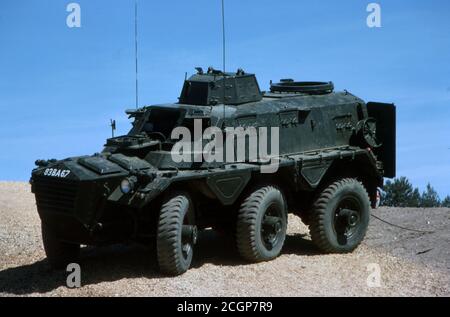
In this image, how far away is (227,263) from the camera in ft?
41.9

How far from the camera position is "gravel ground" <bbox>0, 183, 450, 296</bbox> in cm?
1145

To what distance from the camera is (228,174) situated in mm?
12219

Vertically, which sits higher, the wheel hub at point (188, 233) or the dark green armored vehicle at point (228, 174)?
the dark green armored vehicle at point (228, 174)

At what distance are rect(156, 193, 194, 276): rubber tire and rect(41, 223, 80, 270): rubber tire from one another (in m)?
1.65

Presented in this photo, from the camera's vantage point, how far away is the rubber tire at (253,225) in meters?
12.5

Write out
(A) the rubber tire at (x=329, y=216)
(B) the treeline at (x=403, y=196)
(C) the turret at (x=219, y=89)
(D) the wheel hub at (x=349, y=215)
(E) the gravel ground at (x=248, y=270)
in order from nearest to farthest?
(E) the gravel ground at (x=248, y=270) < (C) the turret at (x=219, y=89) < (A) the rubber tire at (x=329, y=216) < (D) the wheel hub at (x=349, y=215) < (B) the treeline at (x=403, y=196)

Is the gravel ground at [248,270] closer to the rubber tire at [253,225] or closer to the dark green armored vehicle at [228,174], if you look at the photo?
the rubber tire at [253,225]

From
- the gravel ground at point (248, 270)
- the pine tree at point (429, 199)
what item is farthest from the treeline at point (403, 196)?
the gravel ground at point (248, 270)

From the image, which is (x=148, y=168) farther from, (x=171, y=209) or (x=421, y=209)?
(x=421, y=209)

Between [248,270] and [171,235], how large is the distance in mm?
1477

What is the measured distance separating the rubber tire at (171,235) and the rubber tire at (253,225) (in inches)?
43.3

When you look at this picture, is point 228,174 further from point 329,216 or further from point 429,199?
point 429,199

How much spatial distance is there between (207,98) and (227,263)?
2484 mm
